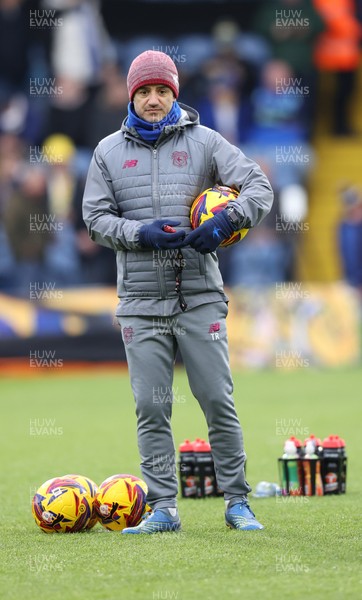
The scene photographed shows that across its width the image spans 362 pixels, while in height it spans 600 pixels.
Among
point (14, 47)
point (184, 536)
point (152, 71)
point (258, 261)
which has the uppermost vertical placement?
point (14, 47)

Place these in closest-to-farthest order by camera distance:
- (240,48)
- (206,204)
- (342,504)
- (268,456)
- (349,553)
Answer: (349,553), (206,204), (342,504), (268,456), (240,48)

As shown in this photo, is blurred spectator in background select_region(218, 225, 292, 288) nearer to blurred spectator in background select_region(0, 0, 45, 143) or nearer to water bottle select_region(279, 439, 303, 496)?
blurred spectator in background select_region(0, 0, 45, 143)

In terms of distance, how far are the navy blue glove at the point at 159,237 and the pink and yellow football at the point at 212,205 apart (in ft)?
0.51

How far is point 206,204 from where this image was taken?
7027 mm

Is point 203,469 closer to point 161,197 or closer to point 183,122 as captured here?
point 161,197

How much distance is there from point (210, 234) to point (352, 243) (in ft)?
59.6

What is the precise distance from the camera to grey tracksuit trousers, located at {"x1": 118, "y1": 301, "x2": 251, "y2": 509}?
7141 mm

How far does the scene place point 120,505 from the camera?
7371 mm

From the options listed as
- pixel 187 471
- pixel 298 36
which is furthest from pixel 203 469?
pixel 298 36

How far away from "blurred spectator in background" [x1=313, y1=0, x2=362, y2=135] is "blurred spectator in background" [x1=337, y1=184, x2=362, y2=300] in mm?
3857

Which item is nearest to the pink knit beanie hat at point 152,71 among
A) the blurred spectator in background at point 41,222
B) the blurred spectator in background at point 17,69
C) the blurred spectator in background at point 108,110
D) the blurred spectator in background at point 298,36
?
the blurred spectator in background at point 41,222

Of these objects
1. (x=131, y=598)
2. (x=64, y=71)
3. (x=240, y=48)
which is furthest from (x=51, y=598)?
(x=240, y=48)

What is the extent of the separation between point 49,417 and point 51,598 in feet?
30.3

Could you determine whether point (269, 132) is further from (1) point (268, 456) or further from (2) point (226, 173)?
(2) point (226, 173)
